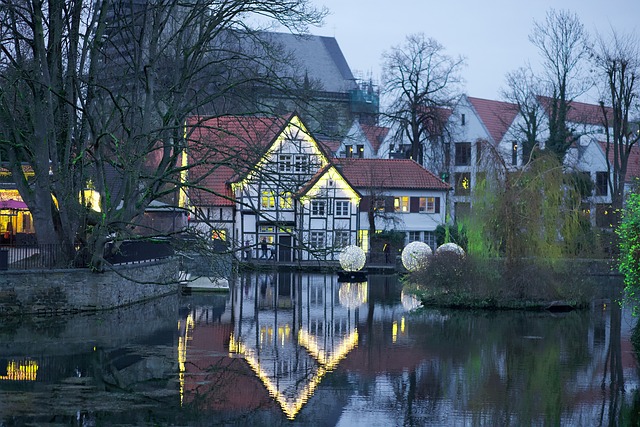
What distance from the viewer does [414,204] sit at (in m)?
63.7

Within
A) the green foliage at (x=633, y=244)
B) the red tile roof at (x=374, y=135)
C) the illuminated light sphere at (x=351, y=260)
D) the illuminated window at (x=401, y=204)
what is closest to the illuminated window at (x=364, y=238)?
the illuminated window at (x=401, y=204)

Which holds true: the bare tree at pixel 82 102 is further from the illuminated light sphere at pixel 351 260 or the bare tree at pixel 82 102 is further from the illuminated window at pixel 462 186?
the illuminated light sphere at pixel 351 260

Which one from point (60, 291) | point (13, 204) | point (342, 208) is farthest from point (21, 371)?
point (342, 208)

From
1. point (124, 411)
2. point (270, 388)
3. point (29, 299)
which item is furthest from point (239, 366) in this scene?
point (29, 299)

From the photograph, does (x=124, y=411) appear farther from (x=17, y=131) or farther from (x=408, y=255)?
(x=408, y=255)

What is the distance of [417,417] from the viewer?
634 inches

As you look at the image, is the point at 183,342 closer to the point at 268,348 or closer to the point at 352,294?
the point at 268,348

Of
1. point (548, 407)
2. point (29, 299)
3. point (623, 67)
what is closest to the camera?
point (548, 407)

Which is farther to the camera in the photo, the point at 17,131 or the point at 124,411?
the point at 17,131

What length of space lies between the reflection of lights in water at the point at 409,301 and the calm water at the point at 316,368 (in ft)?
5.16

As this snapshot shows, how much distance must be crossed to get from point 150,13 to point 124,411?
1733 cm

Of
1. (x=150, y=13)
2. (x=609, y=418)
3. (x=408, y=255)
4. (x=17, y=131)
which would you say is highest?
(x=150, y=13)

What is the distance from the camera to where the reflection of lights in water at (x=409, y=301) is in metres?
34.7

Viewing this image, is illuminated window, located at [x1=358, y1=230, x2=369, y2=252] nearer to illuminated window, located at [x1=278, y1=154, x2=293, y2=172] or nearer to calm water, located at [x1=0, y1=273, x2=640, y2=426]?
illuminated window, located at [x1=278, y1=154, x2=293, y2=172]
